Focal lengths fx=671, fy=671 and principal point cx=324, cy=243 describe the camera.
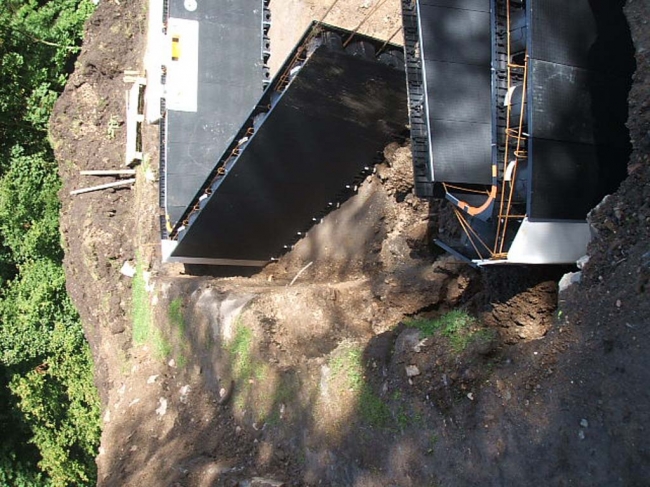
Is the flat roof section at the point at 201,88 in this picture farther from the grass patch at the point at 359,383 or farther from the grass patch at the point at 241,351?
the grass patch at the point at 359,383

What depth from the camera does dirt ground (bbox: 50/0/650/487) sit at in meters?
4.26

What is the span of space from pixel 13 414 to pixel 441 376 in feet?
42.2

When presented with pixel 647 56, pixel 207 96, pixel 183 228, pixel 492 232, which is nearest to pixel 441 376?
pixel 492 232

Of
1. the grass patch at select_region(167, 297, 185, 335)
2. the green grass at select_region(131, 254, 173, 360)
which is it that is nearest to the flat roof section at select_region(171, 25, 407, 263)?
the grass patch at select_region(167, 297, 185, 335)

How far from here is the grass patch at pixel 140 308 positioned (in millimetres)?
10617

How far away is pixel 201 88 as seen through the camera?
Result: 10.3m

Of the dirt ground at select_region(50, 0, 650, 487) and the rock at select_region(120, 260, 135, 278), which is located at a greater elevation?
the rock at select_region(120, 260, 135, 278)

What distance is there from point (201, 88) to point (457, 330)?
6576mm

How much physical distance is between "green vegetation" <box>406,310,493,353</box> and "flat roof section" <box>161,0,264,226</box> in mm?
5495

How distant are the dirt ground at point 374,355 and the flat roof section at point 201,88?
749 mm

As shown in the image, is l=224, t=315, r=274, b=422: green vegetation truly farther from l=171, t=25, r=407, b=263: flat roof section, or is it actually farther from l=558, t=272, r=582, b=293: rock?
l=558, t=272, r=582, b=293: rock

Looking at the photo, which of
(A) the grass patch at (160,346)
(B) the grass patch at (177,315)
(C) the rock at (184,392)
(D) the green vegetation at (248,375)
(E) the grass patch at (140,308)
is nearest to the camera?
(D) the green vegetation at (248,375)

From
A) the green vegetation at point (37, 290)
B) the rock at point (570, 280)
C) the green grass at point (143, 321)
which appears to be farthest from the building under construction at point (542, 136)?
the green vegetation at point (37, 290)

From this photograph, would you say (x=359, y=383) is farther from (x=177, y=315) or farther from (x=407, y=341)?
(x=177, y=315)
